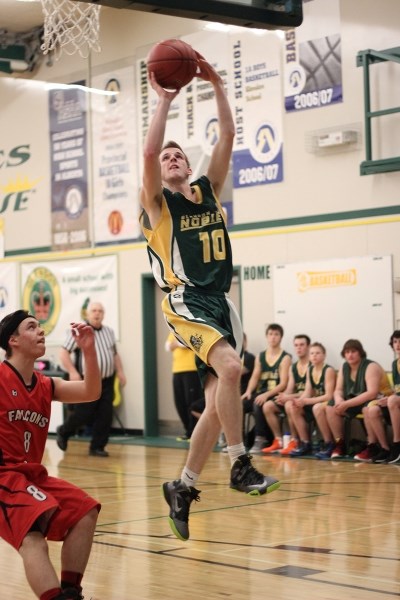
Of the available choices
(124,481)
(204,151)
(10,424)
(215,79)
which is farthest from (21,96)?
(10,424)

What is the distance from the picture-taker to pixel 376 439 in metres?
10.8

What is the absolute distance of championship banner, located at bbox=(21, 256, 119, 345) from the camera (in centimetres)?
1516

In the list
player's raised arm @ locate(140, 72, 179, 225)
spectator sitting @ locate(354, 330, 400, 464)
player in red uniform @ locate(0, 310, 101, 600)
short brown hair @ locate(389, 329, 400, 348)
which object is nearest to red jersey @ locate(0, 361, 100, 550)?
player in red uniform @ locate(0, 310, 101, 600)

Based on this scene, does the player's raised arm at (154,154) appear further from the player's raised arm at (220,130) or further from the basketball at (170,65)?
the player's raised arm at (220,130)

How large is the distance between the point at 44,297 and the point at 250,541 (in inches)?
407

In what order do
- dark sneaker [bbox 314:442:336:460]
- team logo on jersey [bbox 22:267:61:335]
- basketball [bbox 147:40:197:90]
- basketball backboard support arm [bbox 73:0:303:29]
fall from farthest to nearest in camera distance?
team logo on jersey [bbox 22:267:61:335] < dark sneaker [bbox 314:442:336:460] < basketball backboard support arm [bbox 73:0:303:29] < basketball [bbox 147:40:197:90]

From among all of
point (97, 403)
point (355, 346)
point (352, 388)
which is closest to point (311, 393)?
point (352, 388)

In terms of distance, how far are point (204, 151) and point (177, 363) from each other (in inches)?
115

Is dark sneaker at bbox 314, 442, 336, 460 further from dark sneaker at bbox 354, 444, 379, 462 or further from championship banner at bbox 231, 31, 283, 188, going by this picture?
championship banner at bbox 231, 31, 283, 188

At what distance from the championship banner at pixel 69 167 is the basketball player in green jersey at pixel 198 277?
1001 centimetres

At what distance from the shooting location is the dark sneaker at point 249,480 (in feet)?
17.0

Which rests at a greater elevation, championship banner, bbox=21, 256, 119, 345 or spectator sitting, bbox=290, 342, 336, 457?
championship banner, bbox=21, 256, 119, 345

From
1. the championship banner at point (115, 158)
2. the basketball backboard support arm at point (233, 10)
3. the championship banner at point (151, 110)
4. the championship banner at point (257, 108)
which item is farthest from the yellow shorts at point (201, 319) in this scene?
the championship banner at point (115, 158)

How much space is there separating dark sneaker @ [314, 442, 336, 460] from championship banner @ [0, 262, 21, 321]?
717 centimetres
